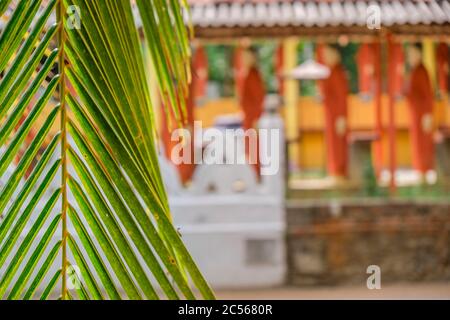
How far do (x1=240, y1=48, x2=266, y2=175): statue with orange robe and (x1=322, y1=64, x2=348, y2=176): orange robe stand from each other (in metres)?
0.30

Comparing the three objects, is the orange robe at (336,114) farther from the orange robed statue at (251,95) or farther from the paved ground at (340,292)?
the paved ground at (340,292)

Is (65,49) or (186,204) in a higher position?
(186,204)

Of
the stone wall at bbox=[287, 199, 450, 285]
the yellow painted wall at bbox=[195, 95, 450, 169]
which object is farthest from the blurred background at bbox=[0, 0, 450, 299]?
the yellow painted wall at bbox=[195, 95, 450, 169]

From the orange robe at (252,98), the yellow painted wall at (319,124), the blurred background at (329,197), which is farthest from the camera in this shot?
the yellow painted wall at (319,124)

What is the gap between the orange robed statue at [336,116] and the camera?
12.1 feet

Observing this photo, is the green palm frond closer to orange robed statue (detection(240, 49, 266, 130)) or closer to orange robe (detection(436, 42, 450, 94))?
orange robed statue (detection(240, 49, 266, 130))

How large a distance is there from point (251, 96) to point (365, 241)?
0.84m

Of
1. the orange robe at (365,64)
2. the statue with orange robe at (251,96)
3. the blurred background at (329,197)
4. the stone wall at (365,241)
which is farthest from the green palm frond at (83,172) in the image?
the orange robe at (365,64)

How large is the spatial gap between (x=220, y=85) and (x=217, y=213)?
325 centimetres

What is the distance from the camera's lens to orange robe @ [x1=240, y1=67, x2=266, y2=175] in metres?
3.69

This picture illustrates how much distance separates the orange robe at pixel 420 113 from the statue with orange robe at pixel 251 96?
0.68 m

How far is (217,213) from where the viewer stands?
3430 millimetres
